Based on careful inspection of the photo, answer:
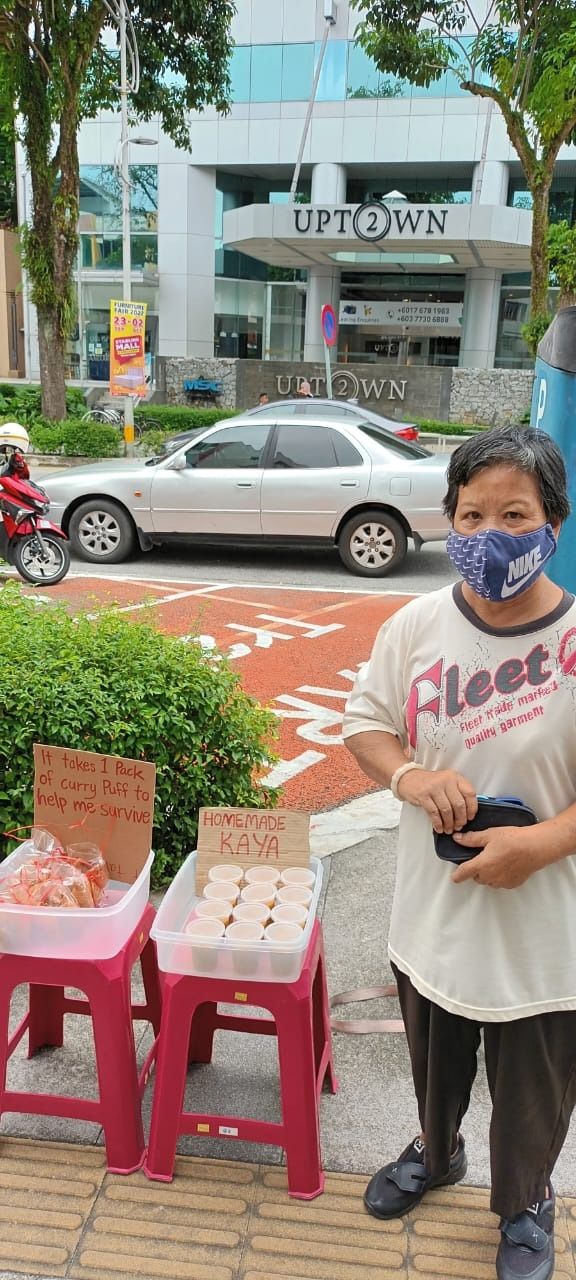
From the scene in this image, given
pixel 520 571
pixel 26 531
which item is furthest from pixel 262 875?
pixel 26 531

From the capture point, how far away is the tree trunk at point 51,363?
703 inches

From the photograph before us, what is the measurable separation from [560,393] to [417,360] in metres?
31.5

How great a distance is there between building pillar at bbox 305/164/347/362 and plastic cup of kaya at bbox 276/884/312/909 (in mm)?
30120

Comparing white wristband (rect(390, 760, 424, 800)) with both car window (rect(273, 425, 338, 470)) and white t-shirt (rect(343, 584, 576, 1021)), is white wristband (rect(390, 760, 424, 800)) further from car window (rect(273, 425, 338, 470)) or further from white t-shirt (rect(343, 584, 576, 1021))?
car window (rect(273, 425, 338, 470))

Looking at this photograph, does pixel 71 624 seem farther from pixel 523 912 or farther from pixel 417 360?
pixel 417 360

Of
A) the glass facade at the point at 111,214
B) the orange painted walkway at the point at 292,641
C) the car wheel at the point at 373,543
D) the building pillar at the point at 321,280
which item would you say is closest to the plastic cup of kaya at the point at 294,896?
the orange painted walkway at the point at 292,641

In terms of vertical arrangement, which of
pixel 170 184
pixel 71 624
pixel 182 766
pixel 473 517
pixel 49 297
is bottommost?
pixel 182 766

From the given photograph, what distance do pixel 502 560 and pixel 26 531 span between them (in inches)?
308

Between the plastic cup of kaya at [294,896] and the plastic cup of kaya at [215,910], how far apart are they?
14 cm

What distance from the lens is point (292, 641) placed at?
7.23m

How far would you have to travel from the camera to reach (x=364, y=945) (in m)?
3.38

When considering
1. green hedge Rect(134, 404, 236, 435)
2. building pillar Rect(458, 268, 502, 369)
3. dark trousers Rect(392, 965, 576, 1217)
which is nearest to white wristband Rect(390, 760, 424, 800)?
dark trousers Rect(392, 965, 576, 1217)

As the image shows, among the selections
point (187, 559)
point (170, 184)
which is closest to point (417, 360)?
point (170, 184)

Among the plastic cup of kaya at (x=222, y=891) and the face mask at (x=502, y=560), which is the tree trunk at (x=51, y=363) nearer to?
the plastic cup of kaya at (x=222, y=891)
